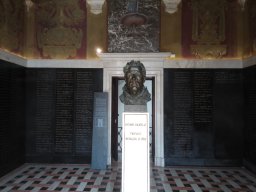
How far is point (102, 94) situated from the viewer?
5.94 metres

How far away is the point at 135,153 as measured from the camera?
11.4 ft

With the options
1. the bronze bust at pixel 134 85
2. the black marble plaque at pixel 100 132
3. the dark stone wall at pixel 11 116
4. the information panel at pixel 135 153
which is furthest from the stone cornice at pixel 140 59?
the information panel at pixel 135 153

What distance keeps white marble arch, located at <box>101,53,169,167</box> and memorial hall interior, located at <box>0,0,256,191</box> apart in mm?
25

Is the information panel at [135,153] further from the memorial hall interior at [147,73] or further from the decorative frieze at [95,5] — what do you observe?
the decorative frieze at [95,5]

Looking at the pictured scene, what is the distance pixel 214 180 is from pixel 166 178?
3.14 feet

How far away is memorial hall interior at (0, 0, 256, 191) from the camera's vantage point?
236 inches

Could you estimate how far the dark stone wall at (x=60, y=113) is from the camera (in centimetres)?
610

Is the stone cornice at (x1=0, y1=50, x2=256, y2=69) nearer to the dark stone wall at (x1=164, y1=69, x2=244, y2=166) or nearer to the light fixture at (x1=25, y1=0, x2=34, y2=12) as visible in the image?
the dark stone wall at (x1=164, y1=69, x2=244, y2=166)

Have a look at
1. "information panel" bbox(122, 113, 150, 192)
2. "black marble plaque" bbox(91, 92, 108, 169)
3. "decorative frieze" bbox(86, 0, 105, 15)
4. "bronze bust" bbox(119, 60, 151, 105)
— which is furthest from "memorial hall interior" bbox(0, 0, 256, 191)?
"information panel" bbox(122, 113, 150, 192)

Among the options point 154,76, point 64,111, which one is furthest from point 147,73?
point 64,111

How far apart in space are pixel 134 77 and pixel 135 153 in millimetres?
1138

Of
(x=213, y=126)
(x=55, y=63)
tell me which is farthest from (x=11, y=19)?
(x=213, y=126)

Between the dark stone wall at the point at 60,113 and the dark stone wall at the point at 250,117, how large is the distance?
3.52 meters

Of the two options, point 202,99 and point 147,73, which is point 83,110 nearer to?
point 147,73
